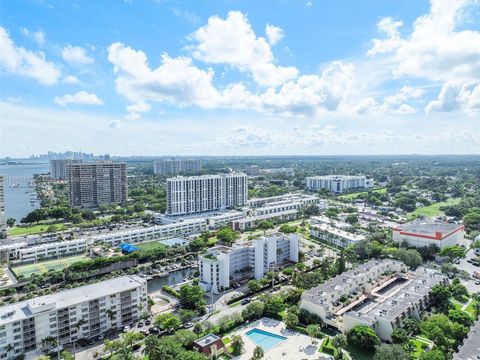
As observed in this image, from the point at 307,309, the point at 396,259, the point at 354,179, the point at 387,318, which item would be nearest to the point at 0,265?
the point at 307,309

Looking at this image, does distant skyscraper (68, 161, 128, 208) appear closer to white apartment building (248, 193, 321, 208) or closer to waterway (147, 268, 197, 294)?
white apartment building (248, 193, 321, 208)

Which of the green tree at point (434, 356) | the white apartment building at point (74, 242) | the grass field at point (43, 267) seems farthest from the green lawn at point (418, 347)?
the white apartment building at point (74, 242)

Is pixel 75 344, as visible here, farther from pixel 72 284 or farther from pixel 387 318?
pixel 387 318

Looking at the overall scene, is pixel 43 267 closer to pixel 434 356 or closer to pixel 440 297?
pixel 434 356

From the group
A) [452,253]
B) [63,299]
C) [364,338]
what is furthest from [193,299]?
[452,253]

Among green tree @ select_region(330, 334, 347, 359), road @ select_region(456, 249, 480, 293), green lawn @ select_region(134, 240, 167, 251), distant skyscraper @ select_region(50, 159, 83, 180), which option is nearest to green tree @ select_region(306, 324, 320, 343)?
green tree @ select_region(330, 334, 347, 359)

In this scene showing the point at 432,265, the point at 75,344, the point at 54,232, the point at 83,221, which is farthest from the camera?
the point at 83,221
